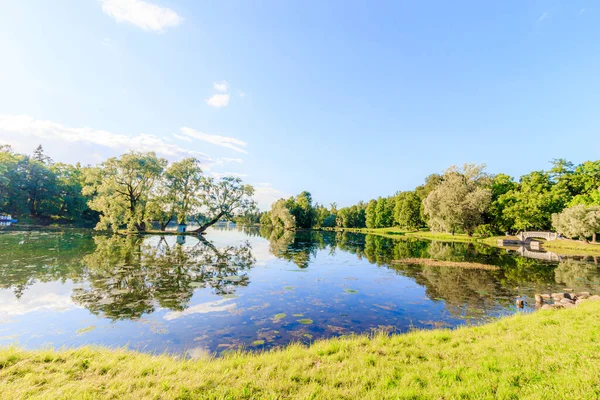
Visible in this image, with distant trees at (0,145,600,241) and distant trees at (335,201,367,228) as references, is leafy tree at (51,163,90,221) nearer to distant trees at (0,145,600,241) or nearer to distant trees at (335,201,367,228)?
distant trees at (0,145,600,241)

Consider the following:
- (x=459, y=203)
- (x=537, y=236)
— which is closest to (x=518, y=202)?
(x=537, y=236)

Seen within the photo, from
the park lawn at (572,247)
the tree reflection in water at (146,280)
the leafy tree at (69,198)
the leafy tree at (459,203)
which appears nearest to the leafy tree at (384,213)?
the leafy tree at (459,203)

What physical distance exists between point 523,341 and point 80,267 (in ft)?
70.6

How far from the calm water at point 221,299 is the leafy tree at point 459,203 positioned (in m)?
30.8

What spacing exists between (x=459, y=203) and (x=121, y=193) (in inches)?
2357

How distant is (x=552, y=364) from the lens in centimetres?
542

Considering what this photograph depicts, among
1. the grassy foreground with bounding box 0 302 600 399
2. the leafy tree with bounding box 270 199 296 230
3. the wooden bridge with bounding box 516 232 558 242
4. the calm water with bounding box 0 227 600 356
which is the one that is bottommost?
the calm water with bounding box 0 227 600 356

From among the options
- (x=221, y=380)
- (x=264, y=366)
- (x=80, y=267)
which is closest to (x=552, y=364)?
(x=264, y=366)

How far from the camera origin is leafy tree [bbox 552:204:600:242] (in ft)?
124

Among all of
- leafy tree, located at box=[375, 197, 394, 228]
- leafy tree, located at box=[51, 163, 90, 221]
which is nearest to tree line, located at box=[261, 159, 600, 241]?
leafy tree, located at box=[375, 197, 394, 228]

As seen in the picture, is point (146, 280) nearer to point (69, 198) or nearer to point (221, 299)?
point (221, 299)

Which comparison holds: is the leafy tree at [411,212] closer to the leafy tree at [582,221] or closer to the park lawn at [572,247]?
the park lawn at [572,247]

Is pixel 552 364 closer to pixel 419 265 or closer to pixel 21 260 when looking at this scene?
pixel 419 265

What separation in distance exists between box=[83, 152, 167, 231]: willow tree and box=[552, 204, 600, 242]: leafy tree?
213ft
